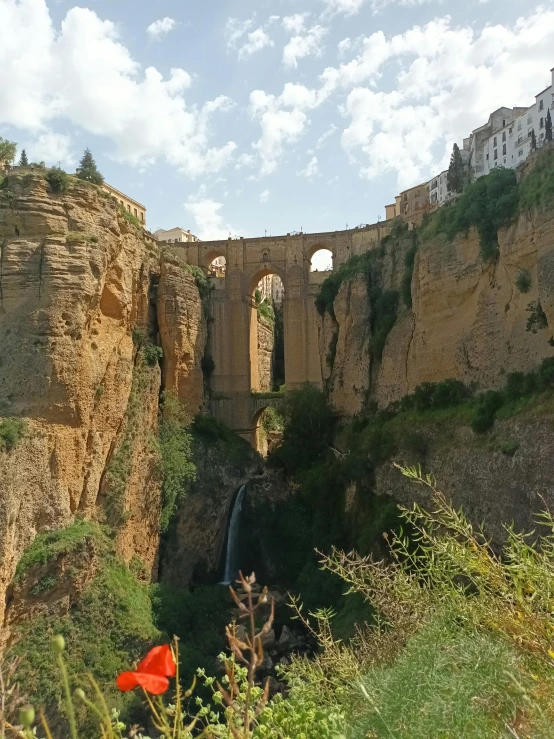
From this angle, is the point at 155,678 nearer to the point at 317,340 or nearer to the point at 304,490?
the point at 304,490

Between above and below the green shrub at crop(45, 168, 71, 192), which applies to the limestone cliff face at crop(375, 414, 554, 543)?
below

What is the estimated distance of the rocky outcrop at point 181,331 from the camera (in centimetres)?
2267

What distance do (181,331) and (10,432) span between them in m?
9.38

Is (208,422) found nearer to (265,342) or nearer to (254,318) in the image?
(254,318)

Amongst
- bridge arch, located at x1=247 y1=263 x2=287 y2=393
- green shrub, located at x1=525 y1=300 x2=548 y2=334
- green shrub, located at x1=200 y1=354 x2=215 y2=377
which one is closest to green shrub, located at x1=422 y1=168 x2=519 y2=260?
green shrub, located at x1=525 y1=300 x2=548 y2=334

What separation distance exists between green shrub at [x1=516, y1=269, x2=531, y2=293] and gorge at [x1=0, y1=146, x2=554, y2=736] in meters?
0.04

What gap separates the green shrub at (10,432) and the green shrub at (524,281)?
488 inches

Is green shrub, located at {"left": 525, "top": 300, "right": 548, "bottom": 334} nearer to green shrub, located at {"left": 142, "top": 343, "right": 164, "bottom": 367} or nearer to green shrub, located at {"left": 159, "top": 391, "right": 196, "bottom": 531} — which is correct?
green shrub, located at {"left": 159, "top": 391, "right": 196, "bottom": 531}

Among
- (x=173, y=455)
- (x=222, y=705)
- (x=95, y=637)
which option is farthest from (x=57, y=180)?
(x=222, y=705)

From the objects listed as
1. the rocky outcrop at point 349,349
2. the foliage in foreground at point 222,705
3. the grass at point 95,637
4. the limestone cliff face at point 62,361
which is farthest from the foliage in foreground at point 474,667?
the rocky outcrop at point 349,349

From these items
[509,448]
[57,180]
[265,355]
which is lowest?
[509,448]

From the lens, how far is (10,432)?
14.3m

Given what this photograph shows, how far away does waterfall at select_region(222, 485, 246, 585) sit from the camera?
2084cm

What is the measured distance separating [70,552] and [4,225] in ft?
28.1
